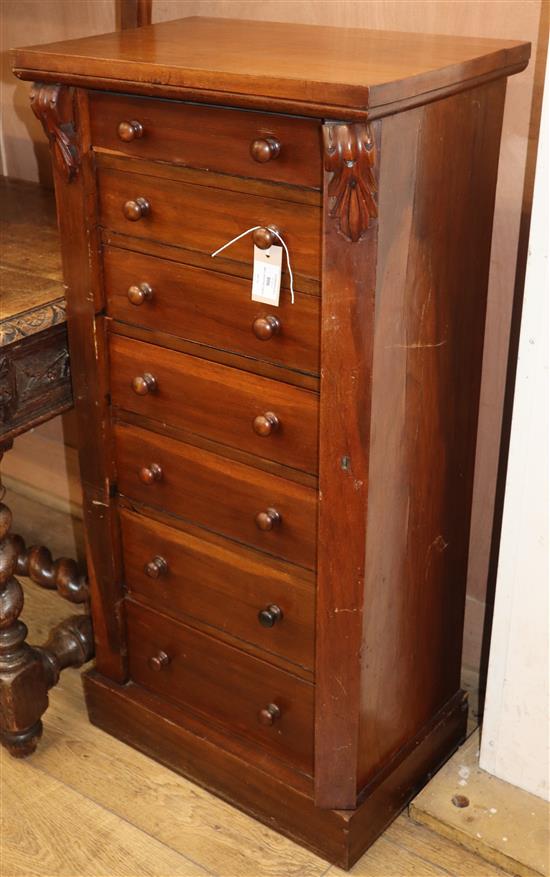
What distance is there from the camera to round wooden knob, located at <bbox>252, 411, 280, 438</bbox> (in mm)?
1620

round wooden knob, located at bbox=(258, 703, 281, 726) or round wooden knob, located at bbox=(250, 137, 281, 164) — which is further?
round wooden knob, located at bbox=(258, 703, 281, 726)

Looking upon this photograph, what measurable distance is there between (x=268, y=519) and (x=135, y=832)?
2.45 feet

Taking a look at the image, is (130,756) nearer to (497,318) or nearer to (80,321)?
(80,321)

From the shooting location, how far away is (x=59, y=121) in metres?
1.66

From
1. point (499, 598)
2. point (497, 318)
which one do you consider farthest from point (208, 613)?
point (497, 318)

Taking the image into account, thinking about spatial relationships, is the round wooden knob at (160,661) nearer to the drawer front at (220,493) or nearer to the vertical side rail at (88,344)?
the vertical side rail at (88,344)

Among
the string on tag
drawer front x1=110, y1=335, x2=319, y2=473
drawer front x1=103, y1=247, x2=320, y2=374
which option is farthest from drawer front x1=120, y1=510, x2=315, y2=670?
the string on tag

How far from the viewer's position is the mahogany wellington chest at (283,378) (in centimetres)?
145

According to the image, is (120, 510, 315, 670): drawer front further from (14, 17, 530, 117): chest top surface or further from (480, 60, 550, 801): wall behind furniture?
(14, 17, 530, 117): chest top surface

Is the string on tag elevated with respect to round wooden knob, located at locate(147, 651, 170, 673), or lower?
elevated

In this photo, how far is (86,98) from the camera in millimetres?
1640

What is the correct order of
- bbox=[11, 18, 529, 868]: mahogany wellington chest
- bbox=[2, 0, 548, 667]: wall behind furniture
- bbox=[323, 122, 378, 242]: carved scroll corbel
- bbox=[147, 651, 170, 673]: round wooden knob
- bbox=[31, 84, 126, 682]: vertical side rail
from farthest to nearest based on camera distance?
bbox=[147, 651, 170, 673]: round wooden knob < bbox=[2, 0, 548, 667]: wall behind furniture < bbox=[31, 84, 126, 682]: vertical side rail < bbox=[11, 18, 529, 868]: mahogany wellington chest < bbox=[323, 122, 378, 242]: carved scroll corbel

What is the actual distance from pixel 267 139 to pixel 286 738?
1.07 m

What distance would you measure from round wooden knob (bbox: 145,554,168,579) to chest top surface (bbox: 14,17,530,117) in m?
0.84
